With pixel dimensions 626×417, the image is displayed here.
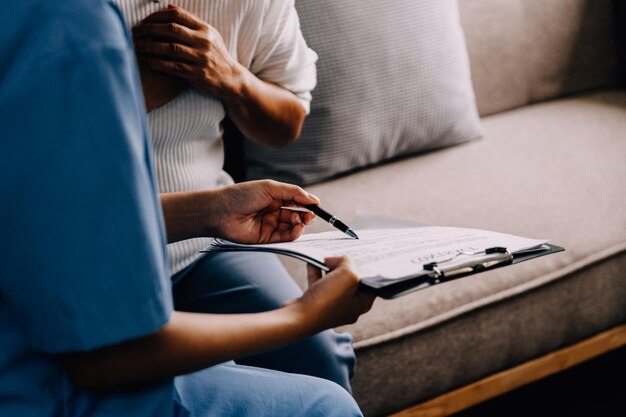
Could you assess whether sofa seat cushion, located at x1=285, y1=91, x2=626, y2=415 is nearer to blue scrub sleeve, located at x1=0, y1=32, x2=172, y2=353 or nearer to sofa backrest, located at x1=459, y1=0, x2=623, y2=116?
sofa backrest, located at x1=459, y1=0, x2=623, y2=116

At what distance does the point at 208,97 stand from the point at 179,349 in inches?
21.8

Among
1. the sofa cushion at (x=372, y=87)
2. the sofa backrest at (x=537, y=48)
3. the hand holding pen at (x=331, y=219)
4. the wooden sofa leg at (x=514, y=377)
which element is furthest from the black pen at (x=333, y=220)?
the sofa backrest at (x=537, y=48)

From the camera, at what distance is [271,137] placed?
1.19m

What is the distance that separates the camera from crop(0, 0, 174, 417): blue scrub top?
465 millimetres

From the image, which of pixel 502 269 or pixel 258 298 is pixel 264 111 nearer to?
pixel 258 298

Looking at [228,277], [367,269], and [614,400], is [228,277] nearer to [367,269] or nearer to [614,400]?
[367,269]

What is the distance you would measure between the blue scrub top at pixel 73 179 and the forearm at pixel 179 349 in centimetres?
3

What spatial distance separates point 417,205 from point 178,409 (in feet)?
2.62

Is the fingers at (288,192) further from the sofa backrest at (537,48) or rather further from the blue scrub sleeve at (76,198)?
the sofa backrest at (537,48)

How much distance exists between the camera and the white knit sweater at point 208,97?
989mm

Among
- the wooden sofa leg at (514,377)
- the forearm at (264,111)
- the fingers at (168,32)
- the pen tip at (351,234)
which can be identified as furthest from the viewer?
the wooden sofa leg at (514,377)

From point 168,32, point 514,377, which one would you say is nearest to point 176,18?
point 168,32

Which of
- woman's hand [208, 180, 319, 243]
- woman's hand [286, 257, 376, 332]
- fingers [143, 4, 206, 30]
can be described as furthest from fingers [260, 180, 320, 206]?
fingers [143, 4, 206, 30]

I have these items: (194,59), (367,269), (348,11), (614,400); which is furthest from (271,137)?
(614,400)
